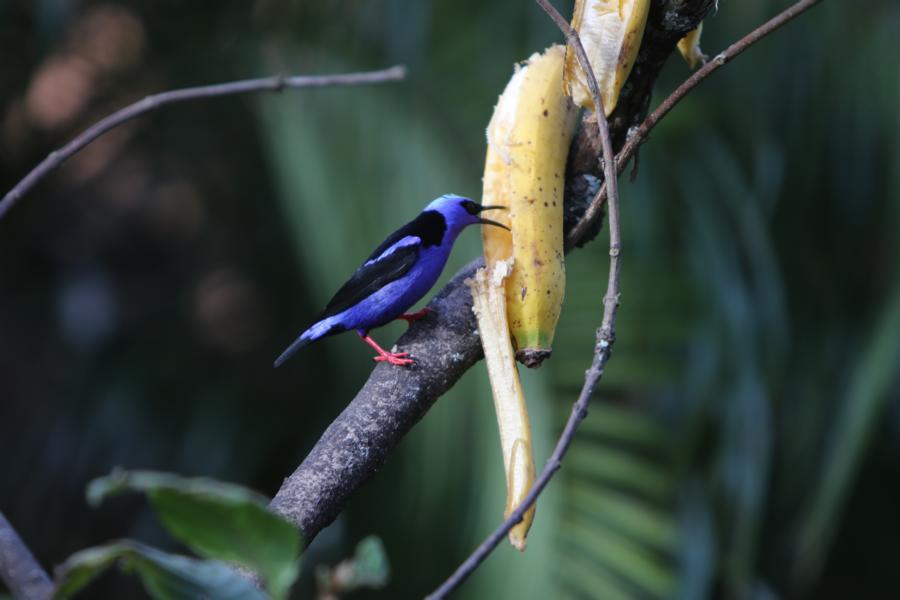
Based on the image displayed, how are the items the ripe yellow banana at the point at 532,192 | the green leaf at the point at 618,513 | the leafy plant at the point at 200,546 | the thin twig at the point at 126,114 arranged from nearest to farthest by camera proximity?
the leafy plant at the point at 200,546 → the thin twig at the point at 126,114 → the ripe yellow banana at the point at 532,192 → the green leaf at the point at 618,513

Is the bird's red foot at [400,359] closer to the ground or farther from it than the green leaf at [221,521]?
closer to the ground

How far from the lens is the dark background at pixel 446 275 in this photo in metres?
3.89

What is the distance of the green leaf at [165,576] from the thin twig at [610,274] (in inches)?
10.2

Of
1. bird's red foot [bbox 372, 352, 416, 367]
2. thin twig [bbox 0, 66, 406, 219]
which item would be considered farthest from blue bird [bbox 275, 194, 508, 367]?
thin twig [bbox 0, 66, 406, 219]

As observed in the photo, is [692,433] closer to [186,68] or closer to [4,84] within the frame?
[186,68]

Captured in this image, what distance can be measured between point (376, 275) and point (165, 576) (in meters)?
1.74

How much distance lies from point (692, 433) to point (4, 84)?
3.93m

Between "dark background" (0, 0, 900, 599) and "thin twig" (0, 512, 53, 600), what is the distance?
251 cm

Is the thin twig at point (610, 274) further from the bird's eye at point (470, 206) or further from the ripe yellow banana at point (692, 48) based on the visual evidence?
the ripe yellow banana at point (692, 48)

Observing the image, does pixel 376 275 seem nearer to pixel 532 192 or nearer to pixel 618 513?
pixel 532 192

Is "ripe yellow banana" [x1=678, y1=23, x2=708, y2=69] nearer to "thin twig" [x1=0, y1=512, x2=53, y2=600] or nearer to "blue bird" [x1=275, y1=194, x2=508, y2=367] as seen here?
"blue bird" [x1=275, y1=194, x2=508, y2=367]

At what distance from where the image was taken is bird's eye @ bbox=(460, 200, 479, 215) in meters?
2.53

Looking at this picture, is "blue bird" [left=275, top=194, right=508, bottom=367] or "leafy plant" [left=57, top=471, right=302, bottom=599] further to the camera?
"blue bird" [left=275, top=194, right=508, bottom=367]

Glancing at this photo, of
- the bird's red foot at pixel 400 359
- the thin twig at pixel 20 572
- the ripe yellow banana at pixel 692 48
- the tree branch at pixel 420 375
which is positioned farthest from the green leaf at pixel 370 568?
the ripe yellow banana at pixel 692 48
